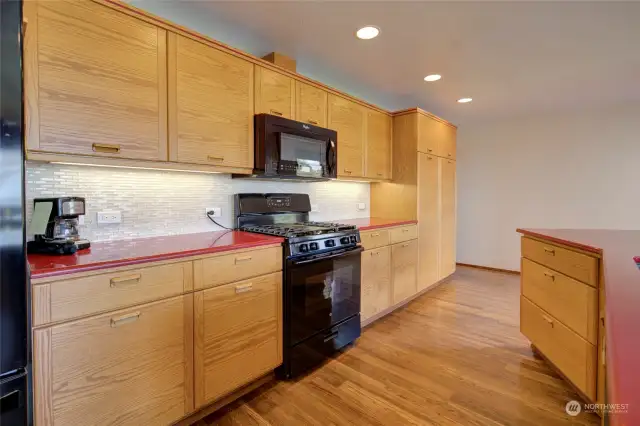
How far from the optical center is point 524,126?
4.54 meters

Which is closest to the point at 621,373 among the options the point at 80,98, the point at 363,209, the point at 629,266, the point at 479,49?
the point at 629,266

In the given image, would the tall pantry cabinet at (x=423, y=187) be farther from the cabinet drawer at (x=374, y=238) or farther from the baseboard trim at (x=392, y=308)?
the cabinet drawer at (x=374, y=238)

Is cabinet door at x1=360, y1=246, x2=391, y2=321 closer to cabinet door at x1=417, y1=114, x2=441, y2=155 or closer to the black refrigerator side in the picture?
cabinet door at x1=417, y1=114, x2=441, y2=155

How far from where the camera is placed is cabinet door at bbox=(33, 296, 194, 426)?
1164 mm

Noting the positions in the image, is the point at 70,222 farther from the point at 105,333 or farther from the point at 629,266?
the point at 629,266

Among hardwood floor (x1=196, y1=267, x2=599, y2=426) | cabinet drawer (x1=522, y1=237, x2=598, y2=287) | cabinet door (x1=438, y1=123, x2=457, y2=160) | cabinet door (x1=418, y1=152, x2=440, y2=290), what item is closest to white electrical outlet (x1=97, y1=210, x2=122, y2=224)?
hardwood floor (x1=196, y1=267, x2=599, y2=426)

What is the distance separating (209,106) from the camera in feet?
6.22

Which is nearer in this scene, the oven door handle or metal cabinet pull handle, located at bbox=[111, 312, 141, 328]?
metal cabinet pull handle, located at bbox=[111, 312, 141, 328]

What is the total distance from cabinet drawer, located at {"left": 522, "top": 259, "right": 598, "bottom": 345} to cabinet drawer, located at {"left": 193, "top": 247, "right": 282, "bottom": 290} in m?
1.78

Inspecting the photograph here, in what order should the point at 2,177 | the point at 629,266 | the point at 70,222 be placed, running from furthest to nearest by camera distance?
the point at 70,222
the point at 629,266
the point at 2,177

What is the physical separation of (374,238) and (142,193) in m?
1.86

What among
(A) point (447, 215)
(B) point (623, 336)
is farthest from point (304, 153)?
(A) point (447, 215)

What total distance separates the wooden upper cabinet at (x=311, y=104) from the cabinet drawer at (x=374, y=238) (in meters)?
1.04

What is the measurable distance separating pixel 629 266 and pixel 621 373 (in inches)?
42.3
